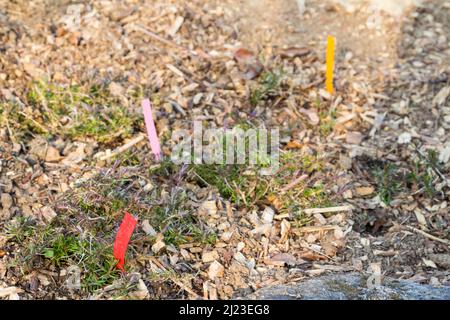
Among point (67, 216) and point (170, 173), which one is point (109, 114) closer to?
point (170, 173)

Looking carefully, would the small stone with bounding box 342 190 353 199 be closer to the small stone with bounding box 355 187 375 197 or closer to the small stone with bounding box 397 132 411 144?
the small stone with bounding box 355 187 375 197

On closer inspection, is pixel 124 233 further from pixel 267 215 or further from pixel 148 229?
pixel 267 215

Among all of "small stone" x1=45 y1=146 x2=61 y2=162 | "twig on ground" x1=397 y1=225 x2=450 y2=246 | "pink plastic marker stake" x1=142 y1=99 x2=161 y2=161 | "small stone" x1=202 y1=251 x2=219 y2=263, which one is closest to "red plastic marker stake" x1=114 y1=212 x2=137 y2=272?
"small stone" x1=202 y1=251 x2=219 y2=263

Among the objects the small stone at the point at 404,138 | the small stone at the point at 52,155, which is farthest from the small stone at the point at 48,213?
the small stone at the point at 404,138

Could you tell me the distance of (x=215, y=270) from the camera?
2920mm

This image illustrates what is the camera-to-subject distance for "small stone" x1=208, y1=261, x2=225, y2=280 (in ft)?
9.54

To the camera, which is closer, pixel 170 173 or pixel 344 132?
pixel 170 173

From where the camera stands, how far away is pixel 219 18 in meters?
4.42

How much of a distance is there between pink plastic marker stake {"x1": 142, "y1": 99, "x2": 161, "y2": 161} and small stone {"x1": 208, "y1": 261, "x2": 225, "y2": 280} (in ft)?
2.47

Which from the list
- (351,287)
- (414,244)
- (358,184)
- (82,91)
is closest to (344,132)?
(358,184)

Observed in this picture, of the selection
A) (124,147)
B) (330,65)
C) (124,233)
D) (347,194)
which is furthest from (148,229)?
(330,65)

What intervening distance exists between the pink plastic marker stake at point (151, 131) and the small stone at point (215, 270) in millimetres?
754

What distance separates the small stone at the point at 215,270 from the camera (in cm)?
291

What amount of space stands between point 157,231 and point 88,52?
1550mm
